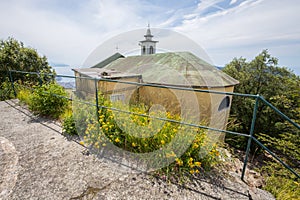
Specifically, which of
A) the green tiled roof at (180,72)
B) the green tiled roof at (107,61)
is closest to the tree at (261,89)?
the green tiled roof at (180,72)

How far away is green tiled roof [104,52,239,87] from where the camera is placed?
27.0 feet

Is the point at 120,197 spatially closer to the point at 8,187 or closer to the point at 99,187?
the point at 99,187

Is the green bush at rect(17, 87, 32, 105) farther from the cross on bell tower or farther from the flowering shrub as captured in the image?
the cross on bell tower

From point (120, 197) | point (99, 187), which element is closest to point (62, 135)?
point (99, 187)

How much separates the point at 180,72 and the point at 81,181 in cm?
816

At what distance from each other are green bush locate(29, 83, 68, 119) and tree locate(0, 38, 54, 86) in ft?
15.3

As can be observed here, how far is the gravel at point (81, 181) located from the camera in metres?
1.77

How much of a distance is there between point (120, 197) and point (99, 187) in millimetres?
323

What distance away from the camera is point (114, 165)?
224cm

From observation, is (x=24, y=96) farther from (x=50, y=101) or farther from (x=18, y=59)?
(x=18, y=59)

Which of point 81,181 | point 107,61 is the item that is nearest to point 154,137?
point 81,181

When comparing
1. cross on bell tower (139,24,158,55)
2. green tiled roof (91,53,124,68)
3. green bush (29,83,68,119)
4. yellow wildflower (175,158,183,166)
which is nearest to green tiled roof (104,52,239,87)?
green bush (29,83,68,119)

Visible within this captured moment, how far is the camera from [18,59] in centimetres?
800

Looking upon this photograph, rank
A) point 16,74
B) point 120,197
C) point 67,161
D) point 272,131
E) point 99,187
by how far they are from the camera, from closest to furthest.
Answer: point 120,197
point 99,187
point 67,161
point 16,74
point 272,131
